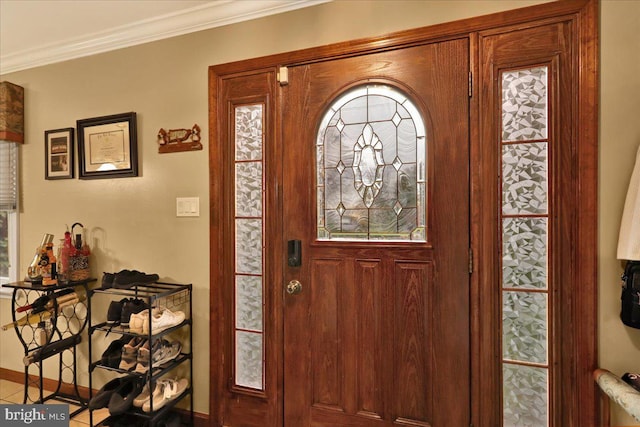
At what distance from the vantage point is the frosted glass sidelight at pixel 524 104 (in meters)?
1.45

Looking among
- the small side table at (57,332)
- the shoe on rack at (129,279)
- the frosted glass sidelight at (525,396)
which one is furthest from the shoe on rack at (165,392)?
the frosted glass sidelight at (525,396)

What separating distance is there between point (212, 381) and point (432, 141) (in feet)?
6.01

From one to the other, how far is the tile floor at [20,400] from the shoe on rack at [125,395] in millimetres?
348

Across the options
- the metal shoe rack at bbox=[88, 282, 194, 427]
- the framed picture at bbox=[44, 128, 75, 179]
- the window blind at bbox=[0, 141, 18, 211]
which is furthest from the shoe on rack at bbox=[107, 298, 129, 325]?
the window blind at bbox=[0, 141, 18, 211]

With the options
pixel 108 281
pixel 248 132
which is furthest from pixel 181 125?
pixel 108 281

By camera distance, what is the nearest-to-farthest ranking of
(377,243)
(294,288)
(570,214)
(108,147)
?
(570,214), (377,243), (294,288), (108,147)

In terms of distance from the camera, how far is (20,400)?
7.61 ft

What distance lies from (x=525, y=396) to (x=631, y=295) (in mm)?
609

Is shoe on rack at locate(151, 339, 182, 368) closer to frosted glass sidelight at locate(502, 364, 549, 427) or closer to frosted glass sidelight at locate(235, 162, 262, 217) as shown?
frosted glass sidelight at locate(235, 162, 262, 217)

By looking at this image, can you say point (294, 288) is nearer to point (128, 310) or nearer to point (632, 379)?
point (128, 310)

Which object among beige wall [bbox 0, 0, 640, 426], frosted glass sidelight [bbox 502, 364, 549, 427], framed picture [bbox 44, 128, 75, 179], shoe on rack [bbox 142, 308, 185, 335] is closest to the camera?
beige wall [bbox 0, 0, 640, 426]

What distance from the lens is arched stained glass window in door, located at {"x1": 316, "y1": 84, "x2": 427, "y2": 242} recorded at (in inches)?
63.9

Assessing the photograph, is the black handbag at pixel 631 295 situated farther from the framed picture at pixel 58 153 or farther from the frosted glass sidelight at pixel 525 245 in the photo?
the framed picture at pixel 58 153

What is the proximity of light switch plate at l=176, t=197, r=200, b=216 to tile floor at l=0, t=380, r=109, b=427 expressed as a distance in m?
1.44
